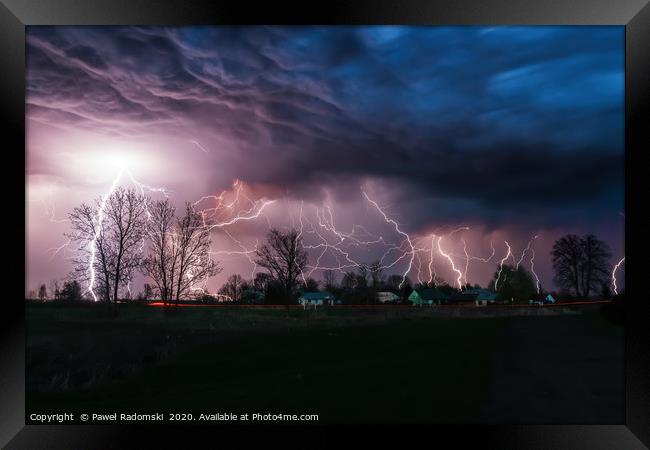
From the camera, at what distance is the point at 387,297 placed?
41.9 ft

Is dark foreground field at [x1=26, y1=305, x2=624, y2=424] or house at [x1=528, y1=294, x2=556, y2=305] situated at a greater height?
house at [x1=528, y1=294, x2=556, y2=305]

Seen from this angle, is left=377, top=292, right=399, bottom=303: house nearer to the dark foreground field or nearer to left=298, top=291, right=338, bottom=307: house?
left=298, top=291, right=338, bottom=307: house

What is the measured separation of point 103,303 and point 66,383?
3.88 m

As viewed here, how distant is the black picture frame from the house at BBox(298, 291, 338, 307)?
7.22 m

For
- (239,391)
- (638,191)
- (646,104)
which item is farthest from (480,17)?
(239,391)

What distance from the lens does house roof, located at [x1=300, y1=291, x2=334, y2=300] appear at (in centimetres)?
1209

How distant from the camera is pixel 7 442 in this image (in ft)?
15.7

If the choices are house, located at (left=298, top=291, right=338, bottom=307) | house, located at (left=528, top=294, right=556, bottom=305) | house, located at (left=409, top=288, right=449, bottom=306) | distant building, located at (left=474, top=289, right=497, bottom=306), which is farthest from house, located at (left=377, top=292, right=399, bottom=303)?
house, located at (left=528, top=294, right=556, bottom=305)

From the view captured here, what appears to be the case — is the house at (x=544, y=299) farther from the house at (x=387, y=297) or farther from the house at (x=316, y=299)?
the house at (x=316, y=299)

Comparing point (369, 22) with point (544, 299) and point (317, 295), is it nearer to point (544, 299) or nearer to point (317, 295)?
point (317, 295)

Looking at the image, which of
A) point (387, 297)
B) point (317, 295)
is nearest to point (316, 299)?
point (317, 295)

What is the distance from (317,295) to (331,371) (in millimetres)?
5963

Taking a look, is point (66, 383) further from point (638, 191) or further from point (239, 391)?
point (638, 191)

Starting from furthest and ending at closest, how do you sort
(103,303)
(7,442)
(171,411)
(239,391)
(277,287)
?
1. (277,287)
2. (103,303)
3. (239,391)
4. (171,411)
5. (7,442)
